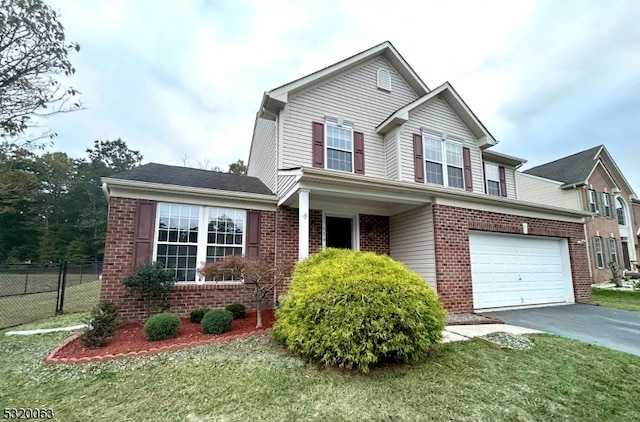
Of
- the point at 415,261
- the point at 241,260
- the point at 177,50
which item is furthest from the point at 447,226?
the point at 177,50

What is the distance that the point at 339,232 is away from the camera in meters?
9.74

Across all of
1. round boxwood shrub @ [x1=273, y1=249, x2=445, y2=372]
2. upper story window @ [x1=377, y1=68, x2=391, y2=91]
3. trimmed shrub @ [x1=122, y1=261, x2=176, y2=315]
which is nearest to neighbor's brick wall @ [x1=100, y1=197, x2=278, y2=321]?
trimmed shrub @ [x1=122, y1=261, x2=176, y2=315]

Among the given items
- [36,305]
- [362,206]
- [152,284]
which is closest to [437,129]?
[362,206]

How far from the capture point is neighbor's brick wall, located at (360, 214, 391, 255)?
9.30 m

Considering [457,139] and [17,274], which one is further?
[457,139]

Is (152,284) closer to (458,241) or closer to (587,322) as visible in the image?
(458,241)

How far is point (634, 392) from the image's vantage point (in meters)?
3.45

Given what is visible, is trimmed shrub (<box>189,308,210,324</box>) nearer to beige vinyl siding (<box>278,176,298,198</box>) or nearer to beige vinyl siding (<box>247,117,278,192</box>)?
beige vinyl siding (<box>278,176,298,198</box>)

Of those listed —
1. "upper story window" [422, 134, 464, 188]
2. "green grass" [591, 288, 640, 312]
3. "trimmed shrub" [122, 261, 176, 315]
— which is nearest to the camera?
"trimmed shrub" [122, 261, 176, 315]

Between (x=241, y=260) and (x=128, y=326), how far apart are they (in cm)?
290

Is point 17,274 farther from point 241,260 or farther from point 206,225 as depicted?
point 241,260

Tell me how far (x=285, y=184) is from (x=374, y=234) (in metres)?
3.36

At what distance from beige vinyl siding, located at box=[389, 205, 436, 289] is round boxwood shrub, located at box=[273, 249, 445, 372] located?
3.52 meters

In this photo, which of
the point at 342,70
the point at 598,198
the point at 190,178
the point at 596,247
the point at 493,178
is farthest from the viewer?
the point at 598,198
